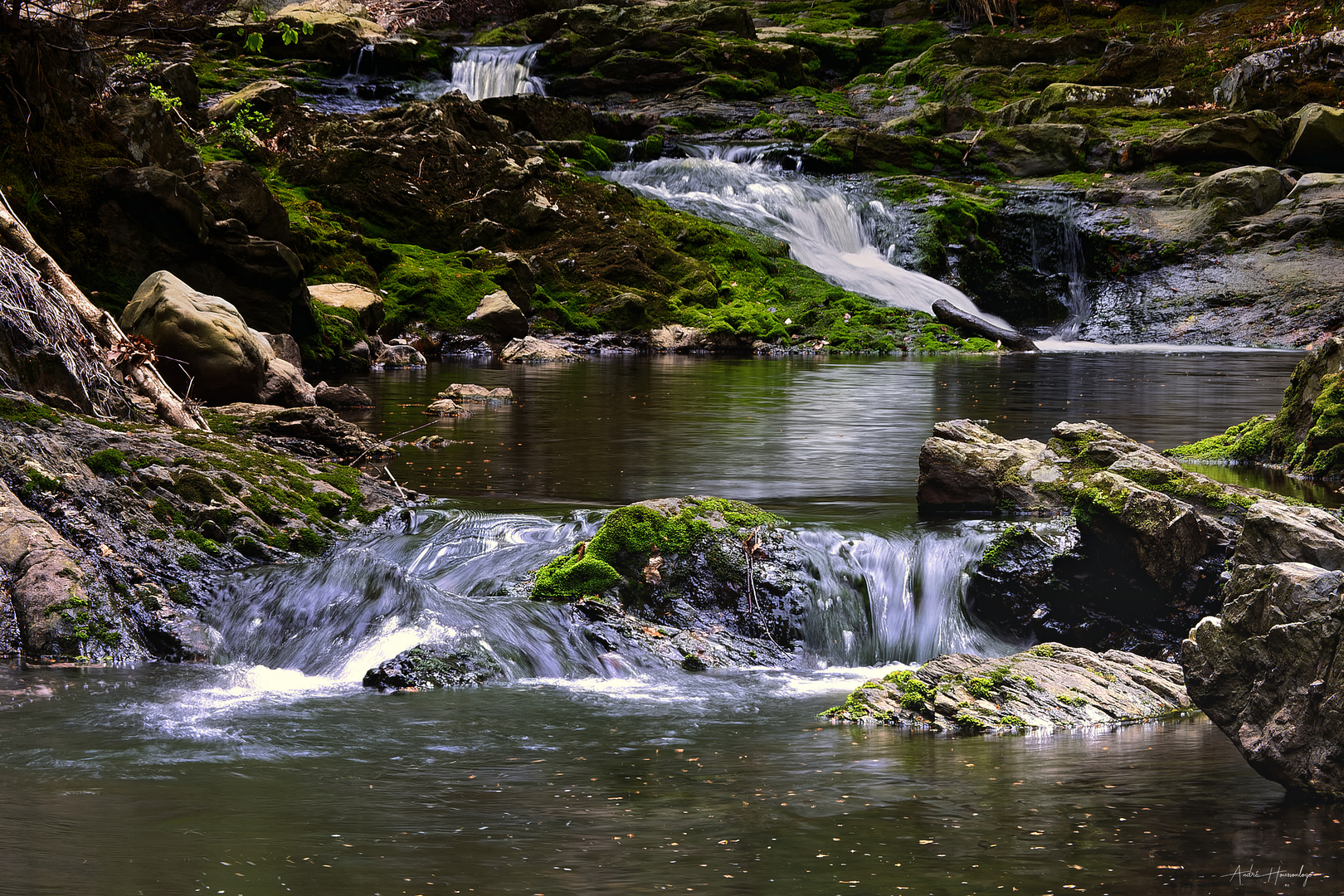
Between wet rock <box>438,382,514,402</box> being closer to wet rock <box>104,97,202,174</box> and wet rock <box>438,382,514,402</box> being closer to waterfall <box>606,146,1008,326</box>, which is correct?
wet rock <box>104,97,202,174</box>

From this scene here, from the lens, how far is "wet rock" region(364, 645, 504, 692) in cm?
621

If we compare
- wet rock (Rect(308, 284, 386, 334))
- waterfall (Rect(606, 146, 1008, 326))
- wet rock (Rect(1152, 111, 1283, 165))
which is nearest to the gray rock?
wet rock (Rect(308, 284, 386, 334))

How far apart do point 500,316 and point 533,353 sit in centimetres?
157

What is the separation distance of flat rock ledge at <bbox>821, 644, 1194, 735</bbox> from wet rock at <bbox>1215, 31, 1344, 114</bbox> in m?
37.8

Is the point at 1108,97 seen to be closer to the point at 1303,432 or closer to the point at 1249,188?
the point at 1249,188

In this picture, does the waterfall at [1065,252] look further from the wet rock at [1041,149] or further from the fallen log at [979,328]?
the fallen log at [979,328]

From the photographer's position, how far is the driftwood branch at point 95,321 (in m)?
9.92

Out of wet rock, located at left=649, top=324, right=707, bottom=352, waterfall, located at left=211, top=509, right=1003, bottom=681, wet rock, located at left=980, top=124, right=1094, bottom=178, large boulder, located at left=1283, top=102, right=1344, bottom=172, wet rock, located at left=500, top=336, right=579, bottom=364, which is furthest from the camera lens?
wet rock, located at left=980, top=124, right=1094, bottom=178

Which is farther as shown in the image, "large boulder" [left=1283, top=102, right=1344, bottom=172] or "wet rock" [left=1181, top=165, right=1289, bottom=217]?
"large boulder" [left=1283, top=102, right=1344, bottom=172]

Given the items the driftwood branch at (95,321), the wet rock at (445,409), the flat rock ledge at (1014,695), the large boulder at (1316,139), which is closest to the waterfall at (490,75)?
the large boulder at (1316,139)

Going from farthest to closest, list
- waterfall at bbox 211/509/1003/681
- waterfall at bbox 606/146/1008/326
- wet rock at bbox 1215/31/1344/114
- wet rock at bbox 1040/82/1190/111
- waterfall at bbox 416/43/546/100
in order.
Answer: waterfall at bbox 416/43/546/100, wet rock at bbox 1040/82/1190/111, wet rock at bbox 1215/31/1344/114, waterfall at bbox 606/146/1008/326, waterfall at bbox 211/509/1003/681

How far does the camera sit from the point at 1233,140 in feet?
114

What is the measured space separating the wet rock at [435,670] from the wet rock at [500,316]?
20.3 metres

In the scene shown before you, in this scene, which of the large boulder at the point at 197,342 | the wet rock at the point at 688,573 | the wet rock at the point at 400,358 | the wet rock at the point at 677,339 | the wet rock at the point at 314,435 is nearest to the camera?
the wet rock at the point at 688,573
